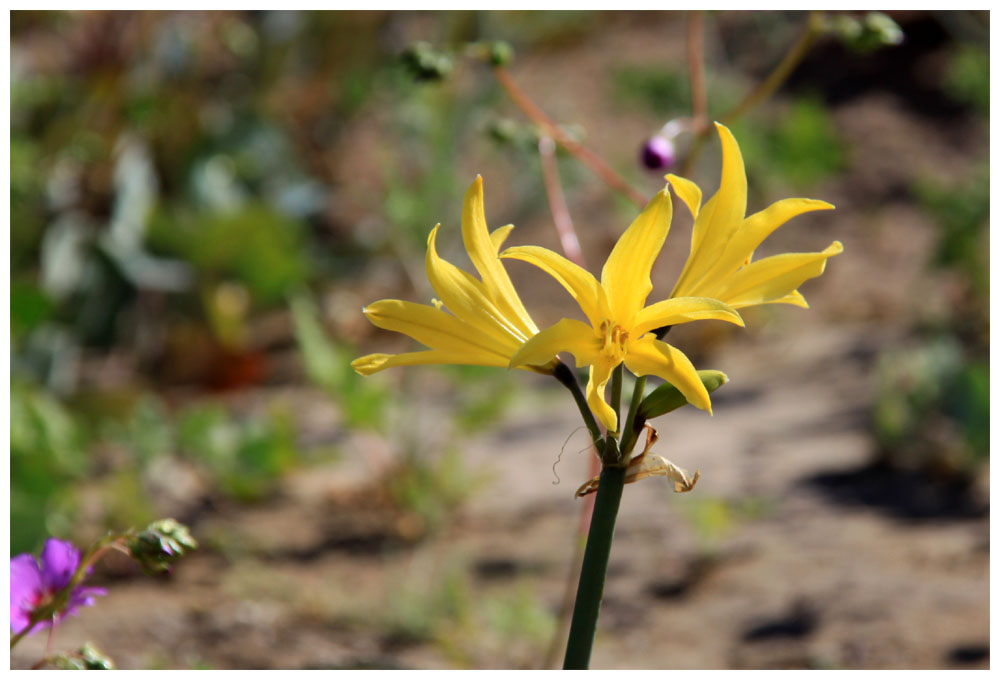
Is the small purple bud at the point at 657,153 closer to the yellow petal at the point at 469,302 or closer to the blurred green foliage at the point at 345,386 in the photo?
the yellow petal at the point at 469,302

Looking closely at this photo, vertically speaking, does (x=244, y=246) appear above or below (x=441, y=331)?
above

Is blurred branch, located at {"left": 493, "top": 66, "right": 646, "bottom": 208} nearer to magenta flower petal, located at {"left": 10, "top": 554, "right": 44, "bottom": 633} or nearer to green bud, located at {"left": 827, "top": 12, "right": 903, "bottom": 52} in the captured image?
green bud, located at {"left": 827, "top": 12, "right": 903, "bottom": 52}

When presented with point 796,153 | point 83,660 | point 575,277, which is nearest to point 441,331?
point 575,277

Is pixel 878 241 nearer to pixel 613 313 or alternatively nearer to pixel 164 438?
pixel 164 438

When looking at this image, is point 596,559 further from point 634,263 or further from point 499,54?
point 499,54

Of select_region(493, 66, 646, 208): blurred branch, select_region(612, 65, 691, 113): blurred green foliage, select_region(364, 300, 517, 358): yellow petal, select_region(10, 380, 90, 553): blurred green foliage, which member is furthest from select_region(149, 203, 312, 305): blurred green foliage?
select_region(364, 300, 517, 358): yellow petal

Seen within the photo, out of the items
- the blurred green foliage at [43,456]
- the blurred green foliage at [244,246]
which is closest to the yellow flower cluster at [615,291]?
the blurred green foliage at [43,456]
